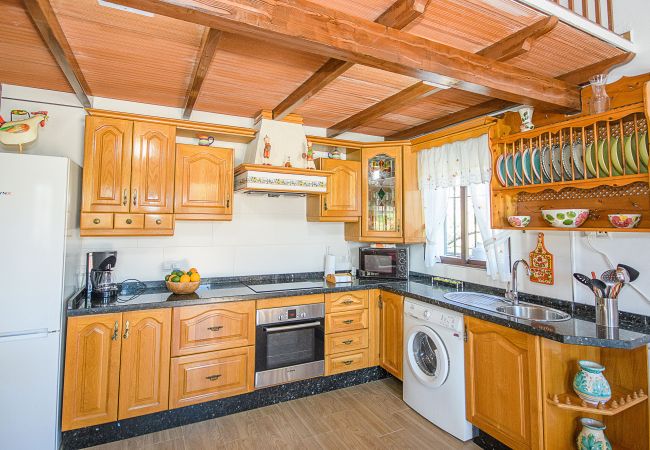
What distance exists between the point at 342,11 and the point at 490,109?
5.26ft

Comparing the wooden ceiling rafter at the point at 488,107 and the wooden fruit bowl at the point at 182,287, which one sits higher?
the wooden ceiling rafter at the point at 488,107

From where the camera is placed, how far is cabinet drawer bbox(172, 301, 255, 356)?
235cm

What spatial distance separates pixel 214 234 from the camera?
298cm

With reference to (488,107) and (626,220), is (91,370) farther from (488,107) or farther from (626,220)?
(488,107)

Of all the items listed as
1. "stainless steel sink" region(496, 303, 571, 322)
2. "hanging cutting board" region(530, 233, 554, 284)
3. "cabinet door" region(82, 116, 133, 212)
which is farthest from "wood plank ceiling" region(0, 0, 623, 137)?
"stainless steel sink" region(496, 303, 571, 322)

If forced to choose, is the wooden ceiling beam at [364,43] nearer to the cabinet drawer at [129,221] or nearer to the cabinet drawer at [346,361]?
the cabinet drawer at [129,221]

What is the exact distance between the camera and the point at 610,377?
195 centimetres

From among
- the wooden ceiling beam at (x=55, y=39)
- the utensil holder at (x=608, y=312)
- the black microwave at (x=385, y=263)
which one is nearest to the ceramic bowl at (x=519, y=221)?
the utensil holder at (x=608, y=312)

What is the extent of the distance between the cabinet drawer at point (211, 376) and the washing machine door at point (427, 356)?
1.21 metres

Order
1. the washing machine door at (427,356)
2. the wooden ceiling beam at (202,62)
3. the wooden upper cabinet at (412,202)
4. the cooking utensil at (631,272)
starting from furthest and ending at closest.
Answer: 1. the wooden upper cabinet at (412,202)
2. the washing machine door at (427,356)
3. the cooking utensil at (631,272)
4. the wooden ceiling beam at (202,62)

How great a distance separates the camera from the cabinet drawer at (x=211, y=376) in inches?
92.2

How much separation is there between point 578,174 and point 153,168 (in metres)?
2.79

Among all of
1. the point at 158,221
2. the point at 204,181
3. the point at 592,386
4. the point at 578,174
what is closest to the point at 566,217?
the point at 578,174

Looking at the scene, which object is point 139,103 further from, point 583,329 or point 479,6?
point 583,329
